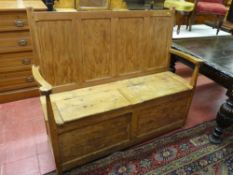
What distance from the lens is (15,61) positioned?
7.04 ft

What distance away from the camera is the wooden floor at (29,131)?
60.9 inches

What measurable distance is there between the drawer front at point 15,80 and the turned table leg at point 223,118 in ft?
6.49

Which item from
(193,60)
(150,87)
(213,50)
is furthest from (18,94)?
(213,50)

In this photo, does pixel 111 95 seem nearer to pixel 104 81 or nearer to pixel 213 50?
pixel 104 81

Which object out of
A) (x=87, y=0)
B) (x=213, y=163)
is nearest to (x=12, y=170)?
(x=213, y=163)

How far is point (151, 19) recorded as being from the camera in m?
1.81

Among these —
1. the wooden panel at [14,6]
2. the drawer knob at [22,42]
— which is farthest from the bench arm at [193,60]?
the drawer knob at [22,42]

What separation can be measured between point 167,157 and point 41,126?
1192 mm

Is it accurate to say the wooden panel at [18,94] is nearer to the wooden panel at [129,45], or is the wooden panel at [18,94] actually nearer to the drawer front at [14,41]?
the drawer front at [14,41]

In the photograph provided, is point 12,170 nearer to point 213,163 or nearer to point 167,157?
point 167,157

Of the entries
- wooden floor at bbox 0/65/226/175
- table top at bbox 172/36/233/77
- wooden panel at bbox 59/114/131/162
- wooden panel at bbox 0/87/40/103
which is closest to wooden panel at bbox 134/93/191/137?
wooden panel at bbox 59/114/131/162

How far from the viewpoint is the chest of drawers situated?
195cm

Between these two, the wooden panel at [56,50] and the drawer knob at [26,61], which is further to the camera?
the drawer knob at [26,61]

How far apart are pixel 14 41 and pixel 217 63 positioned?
199 cm
